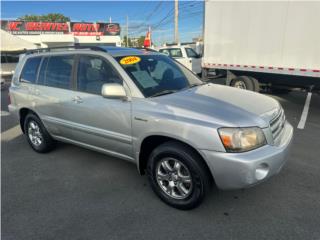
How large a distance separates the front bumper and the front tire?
0.16 metres

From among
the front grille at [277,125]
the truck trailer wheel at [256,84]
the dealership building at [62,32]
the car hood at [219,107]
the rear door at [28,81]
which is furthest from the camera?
the dealership building at [62,32]

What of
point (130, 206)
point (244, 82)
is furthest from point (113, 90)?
point (244, 82)

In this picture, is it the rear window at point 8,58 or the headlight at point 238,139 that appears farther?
the rear window at point 8,58

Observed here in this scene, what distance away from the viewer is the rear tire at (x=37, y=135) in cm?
478

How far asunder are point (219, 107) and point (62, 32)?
38.7 meters

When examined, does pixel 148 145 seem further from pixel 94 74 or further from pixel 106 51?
pixel 106 51

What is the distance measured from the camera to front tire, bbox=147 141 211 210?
113 inches

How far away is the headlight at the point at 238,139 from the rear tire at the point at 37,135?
325 centimetres

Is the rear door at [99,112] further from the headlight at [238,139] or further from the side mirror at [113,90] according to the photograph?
the headlight at [238,139]

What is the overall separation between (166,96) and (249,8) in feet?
19.4

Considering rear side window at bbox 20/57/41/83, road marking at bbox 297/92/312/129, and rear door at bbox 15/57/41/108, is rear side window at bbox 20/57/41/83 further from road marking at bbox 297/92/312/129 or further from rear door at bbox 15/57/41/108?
road marking at bbox 297/92/312/129

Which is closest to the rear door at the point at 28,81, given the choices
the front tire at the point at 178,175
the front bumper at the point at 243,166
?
Answer: the front tire at the point at 178,175

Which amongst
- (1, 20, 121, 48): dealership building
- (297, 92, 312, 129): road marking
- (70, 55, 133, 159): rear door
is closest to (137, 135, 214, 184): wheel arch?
(70, 55, 133, 159): rear door

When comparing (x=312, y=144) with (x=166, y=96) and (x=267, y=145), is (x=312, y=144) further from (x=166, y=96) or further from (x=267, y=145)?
(x=166, y=96)
